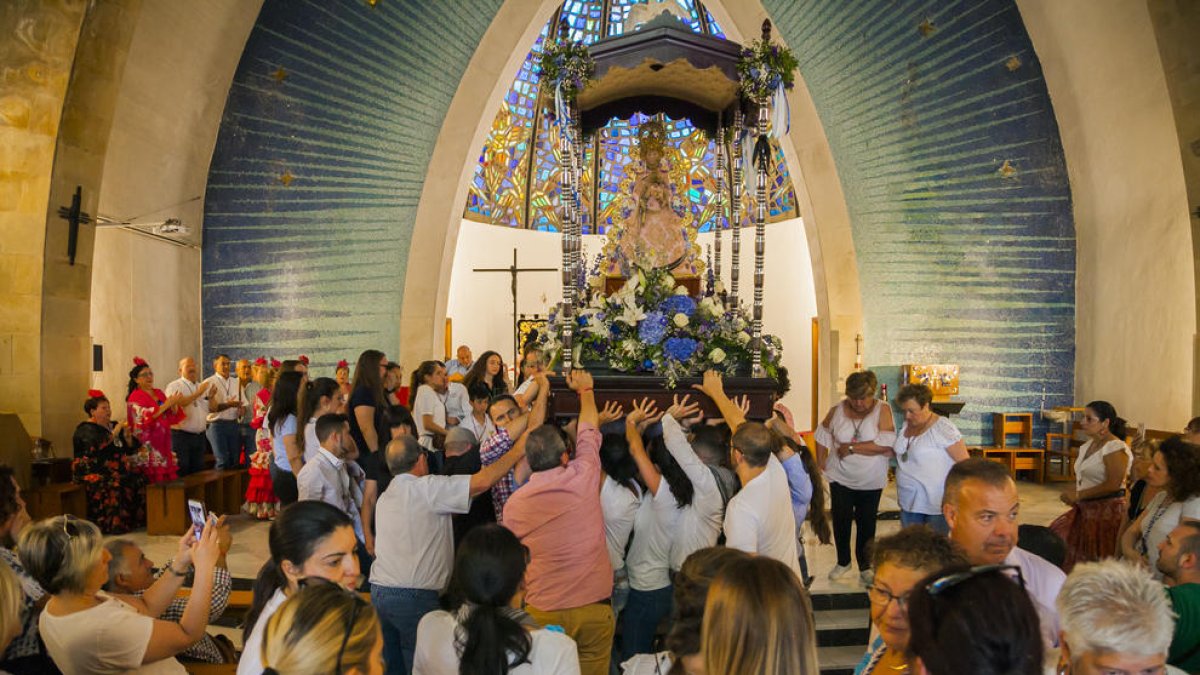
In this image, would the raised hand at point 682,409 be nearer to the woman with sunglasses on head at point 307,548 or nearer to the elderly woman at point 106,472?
the woman with sunglasses on head at point 307,548

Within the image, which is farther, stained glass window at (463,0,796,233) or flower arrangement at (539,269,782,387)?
stained glass window at (463,0,796,233)

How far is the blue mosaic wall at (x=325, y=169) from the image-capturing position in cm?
1070

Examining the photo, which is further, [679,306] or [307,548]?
[679,306]

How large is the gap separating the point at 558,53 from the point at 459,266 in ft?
33.0

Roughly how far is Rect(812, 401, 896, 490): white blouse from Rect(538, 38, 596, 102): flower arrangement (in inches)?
106

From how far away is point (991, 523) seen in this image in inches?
104

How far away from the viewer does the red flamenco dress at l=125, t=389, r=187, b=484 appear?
7441 mm

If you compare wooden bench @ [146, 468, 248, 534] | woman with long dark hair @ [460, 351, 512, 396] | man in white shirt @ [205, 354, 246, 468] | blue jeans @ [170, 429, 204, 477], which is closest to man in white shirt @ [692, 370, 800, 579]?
woman with long dark hair @ [460, 351, 512, 396]

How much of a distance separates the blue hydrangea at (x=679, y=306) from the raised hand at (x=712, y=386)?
0.55 metres

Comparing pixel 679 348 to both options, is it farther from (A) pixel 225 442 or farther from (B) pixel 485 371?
(A) pixel 225 442

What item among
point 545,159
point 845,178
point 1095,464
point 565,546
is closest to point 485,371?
point 565,546

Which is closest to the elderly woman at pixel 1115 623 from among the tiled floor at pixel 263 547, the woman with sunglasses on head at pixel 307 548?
the woman with sunglasses on head at pixel 307 548

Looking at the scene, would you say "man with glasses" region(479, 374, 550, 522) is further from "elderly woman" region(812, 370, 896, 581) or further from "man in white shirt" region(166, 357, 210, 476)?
"man in white shirt" region(166, 357, 210, 476)

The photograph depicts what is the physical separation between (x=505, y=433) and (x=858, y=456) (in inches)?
93.2
